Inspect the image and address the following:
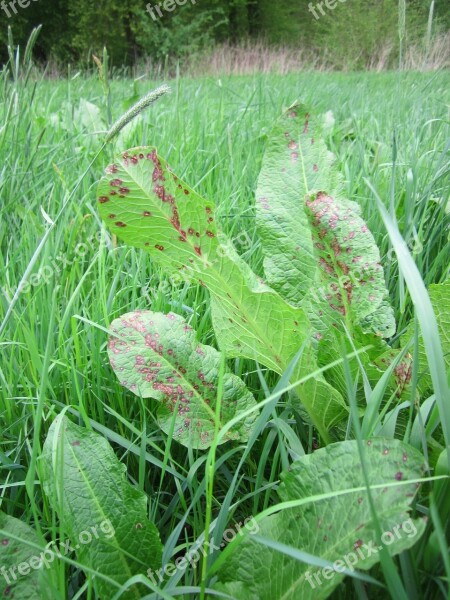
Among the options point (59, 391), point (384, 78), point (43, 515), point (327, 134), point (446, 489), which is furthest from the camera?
point (384, 78)

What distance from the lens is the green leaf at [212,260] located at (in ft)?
2.01

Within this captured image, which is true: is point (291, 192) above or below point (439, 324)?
above

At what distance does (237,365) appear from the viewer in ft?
2.46

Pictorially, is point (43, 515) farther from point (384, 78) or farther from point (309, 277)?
point (384, 78)

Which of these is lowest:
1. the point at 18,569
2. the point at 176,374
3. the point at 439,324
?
the point at 18,569

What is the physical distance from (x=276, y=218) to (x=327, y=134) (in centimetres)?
107

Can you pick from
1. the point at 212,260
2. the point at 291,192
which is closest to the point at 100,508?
the point at 212,260

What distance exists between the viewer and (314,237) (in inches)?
26.8

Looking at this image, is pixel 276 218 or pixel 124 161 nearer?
pixel 124 161

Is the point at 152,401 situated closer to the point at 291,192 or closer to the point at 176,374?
the point at 176,374

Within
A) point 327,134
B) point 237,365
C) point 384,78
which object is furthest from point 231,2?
point 237,365

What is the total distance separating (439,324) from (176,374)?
13.5 inches

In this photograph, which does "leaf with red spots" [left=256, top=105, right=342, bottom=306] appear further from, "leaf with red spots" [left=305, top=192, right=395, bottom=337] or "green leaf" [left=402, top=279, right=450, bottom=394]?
"green leaf" [left=402, top=279, right=450, bottom=394]

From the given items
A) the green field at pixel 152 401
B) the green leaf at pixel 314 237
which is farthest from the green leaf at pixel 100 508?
the green leaf at pixel 314 237
